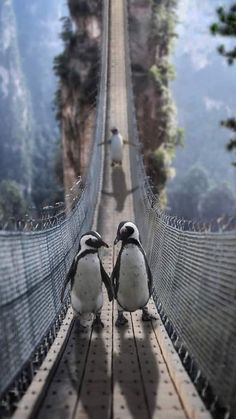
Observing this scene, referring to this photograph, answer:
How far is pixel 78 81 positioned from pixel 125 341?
1316cm

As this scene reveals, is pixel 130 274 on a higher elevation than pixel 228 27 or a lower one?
lower

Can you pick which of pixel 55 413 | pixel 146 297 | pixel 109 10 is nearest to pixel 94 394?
pixel 55 413

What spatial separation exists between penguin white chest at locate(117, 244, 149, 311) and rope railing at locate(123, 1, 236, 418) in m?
0.15

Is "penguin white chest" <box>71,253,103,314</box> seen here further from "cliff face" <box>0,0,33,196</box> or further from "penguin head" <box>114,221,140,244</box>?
"cliff face" <box>0,0,33,196</box>

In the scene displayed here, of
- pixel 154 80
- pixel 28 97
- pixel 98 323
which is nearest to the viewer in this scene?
pixel 98 323

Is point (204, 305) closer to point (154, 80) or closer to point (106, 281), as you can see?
point (106, 281)

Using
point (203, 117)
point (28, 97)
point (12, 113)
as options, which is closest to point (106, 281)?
point (12, 113)

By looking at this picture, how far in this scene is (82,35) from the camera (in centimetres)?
1548

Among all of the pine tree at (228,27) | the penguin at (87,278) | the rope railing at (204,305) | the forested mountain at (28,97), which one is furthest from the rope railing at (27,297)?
the forested mountain at (28,97)

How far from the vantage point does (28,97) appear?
55.9m

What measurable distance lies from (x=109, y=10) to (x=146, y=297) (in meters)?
13.3

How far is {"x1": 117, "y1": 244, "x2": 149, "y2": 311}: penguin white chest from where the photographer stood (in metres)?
2.75

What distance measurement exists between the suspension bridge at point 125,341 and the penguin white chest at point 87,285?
0.11 m

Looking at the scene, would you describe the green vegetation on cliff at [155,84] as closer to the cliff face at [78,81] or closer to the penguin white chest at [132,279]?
the cliff face at [78,81]
